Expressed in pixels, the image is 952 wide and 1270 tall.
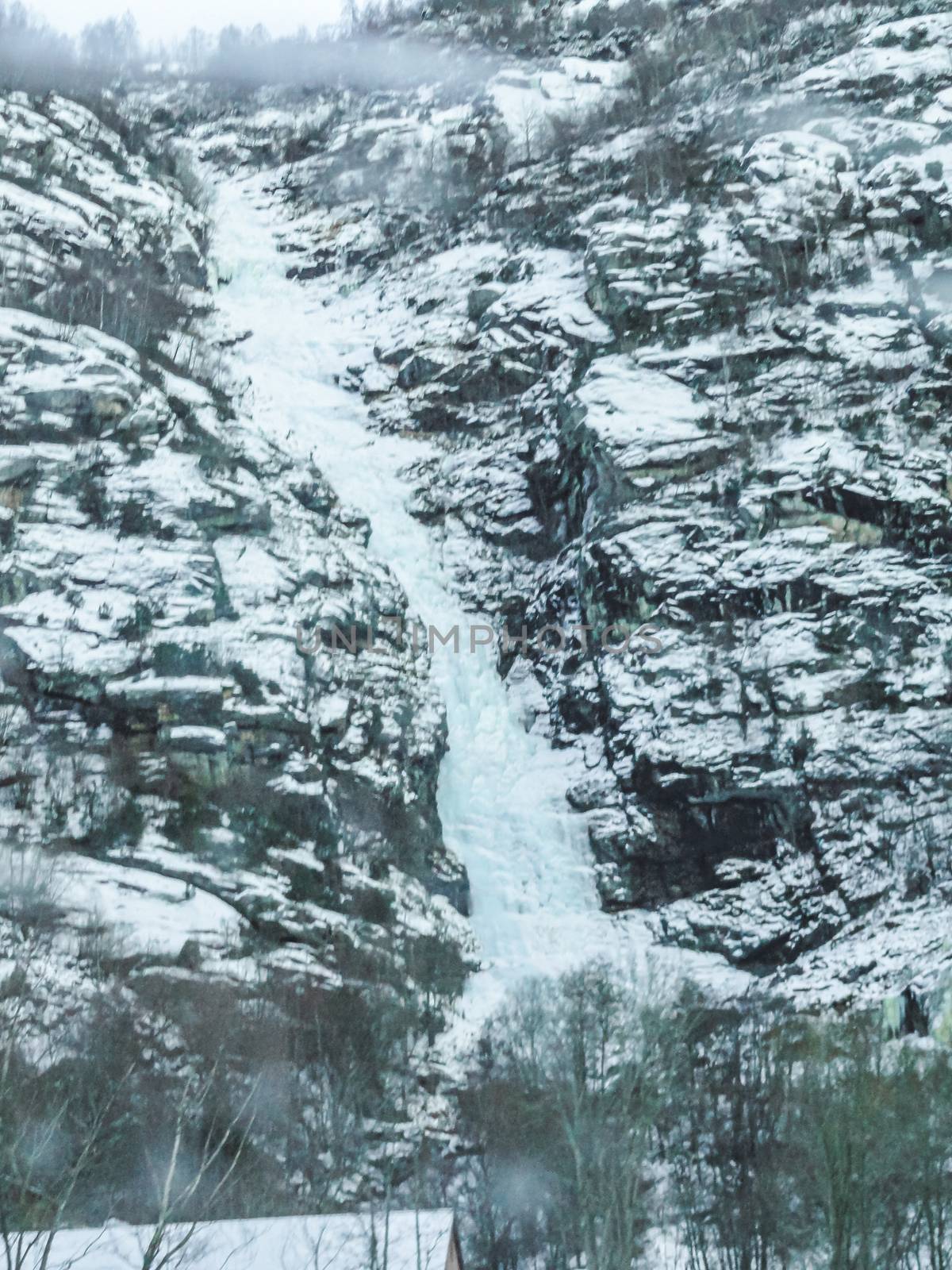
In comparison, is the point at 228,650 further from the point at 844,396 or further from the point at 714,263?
the point at 714,263

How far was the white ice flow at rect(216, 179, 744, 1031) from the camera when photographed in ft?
109

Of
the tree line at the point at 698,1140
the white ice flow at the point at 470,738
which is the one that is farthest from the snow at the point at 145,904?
the tree line at the point at 698,1140

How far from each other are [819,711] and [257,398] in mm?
25068

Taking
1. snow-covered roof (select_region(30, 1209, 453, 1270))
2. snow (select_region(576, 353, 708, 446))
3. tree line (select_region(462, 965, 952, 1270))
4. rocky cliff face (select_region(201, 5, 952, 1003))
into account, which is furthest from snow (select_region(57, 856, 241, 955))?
snow (select_region(576, 353, 708, 446))

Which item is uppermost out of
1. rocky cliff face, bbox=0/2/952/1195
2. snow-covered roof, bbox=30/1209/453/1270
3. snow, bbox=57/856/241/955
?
rocky cliff face, bbox=0/2/952/1195

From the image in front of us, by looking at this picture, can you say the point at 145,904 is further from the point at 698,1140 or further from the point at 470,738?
the point at 470,738

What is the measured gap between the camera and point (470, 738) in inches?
1554

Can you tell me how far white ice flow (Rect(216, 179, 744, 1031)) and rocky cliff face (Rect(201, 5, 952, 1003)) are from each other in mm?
930

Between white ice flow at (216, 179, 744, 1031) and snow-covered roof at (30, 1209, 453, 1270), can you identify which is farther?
white ice flow at (216, 179, 744, 1031)

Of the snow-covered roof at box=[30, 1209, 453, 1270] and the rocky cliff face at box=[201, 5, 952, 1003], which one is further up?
the rocky cliff face at box=[201, 5, 952, 1003]

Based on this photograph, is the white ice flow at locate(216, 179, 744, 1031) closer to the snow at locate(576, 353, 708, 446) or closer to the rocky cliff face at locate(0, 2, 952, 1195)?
the rocky cliff face at locate(0, 2, 952, 1195)

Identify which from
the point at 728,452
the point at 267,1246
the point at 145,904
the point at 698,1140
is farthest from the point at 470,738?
the point at 267,1246

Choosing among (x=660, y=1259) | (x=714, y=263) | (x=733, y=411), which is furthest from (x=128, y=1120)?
(x=714, y=263)

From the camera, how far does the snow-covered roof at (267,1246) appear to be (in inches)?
655
